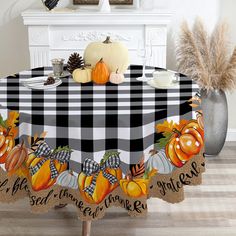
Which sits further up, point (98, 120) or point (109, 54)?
point (109, 54)

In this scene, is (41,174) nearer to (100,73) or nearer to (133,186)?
(133,186)

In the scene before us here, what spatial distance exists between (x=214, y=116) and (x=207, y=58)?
0.45 meters

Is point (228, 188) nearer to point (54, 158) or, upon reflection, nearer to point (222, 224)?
point (222, 224)

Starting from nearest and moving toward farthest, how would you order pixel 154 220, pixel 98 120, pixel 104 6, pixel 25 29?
pixel 98 120 → pixel 154 220 → pixel 104 6 → pixel 25 29

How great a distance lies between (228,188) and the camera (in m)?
3.63

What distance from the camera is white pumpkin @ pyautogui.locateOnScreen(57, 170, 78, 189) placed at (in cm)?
246

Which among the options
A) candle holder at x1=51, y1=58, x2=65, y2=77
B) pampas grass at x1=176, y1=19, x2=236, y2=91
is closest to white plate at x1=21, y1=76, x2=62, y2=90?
candle holder at x1=51, y1=58, x2=65, y2=77

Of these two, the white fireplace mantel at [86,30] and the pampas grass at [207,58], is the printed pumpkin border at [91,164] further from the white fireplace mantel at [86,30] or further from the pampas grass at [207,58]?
the white fireplace mantel at [86,30]

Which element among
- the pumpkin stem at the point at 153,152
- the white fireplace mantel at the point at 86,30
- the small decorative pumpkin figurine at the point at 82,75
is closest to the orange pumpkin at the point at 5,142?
the small decorative pumpkin figurine at the point at 82,75

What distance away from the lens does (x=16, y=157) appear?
2.48 meters

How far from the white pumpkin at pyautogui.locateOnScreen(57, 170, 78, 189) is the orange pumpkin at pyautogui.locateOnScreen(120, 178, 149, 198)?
22 cm

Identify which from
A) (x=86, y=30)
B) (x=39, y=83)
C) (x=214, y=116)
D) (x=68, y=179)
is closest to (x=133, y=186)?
(x=68, y=179)

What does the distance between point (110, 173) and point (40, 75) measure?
36.0 inches

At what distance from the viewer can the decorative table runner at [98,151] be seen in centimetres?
242
